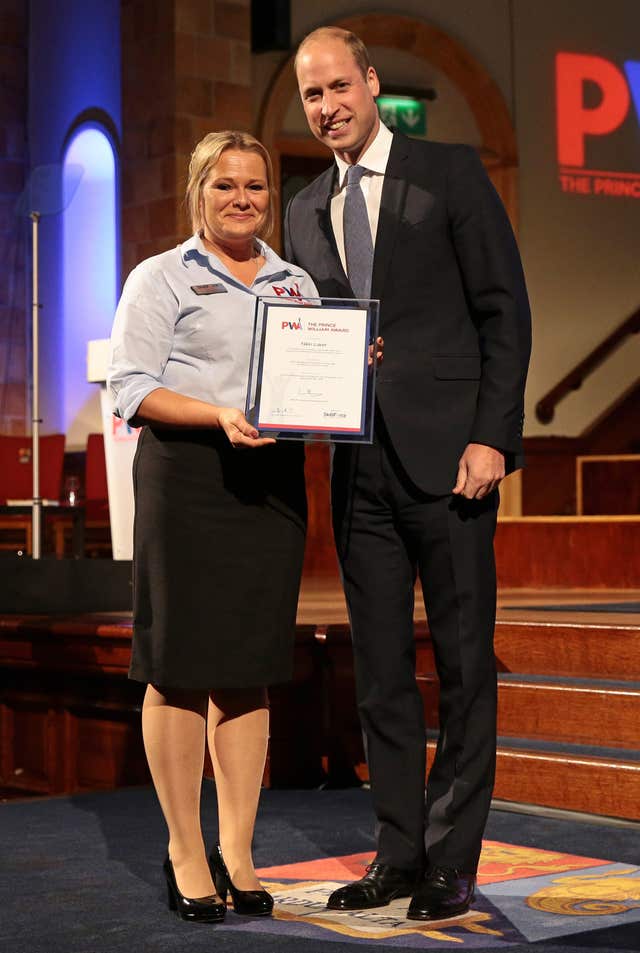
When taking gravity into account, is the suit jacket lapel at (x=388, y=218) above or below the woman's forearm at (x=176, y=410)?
above

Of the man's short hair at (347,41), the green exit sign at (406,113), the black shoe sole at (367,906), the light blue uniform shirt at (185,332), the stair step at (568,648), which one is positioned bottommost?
the black shoe sole at (367,906)

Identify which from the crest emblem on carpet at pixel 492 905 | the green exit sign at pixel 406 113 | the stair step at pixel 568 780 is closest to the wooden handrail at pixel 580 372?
the green exit sign at pixel 406 113

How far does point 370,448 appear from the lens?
240 cm

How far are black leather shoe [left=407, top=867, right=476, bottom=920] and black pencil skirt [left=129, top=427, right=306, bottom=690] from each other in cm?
41

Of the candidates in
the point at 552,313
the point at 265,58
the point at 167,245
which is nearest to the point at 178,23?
the point at 265,58

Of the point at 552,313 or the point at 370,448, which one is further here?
the point at 552,313

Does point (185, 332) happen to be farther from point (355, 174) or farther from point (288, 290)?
point (355, 174)

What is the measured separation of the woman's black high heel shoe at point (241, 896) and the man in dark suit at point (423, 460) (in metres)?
0.12

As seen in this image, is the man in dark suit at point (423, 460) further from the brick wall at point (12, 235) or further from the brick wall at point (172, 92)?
the brick wall at point (12, 235)

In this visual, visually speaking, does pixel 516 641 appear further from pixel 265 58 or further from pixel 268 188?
pixel 265 58

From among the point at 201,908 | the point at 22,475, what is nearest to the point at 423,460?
the point at 201,908

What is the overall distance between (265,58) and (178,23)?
0.68 metres

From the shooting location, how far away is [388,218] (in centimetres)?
239

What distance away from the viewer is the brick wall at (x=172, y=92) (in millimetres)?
8398
